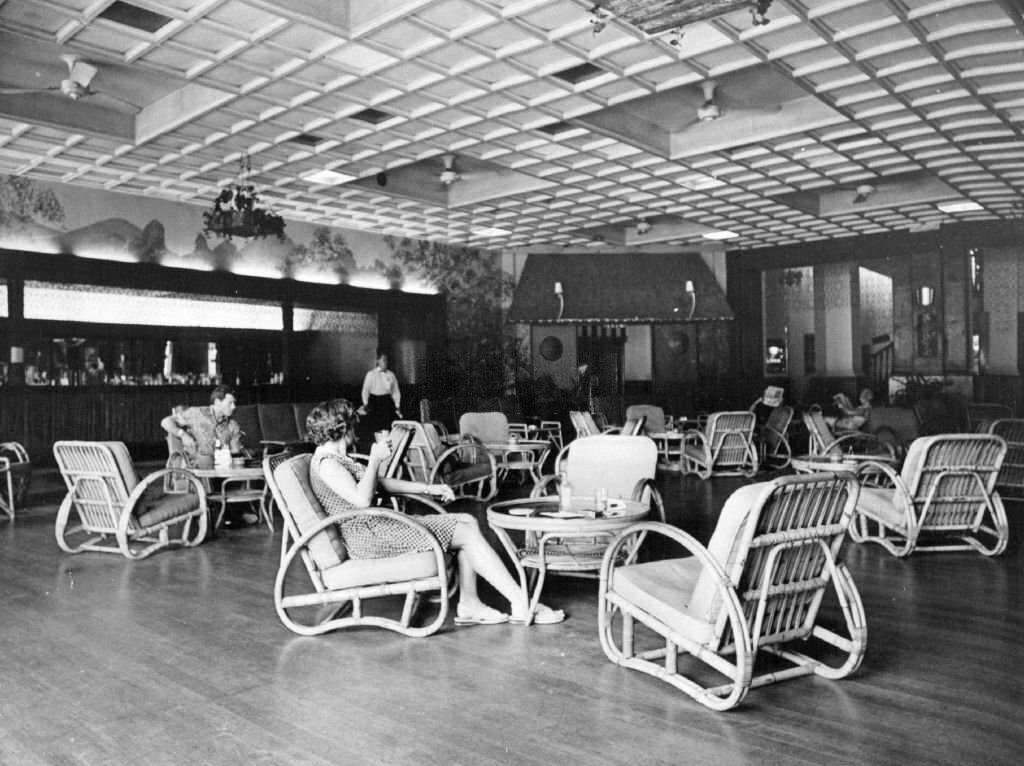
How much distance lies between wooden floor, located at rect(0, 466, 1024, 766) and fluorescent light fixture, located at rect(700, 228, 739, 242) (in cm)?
1041

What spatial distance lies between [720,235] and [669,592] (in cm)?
1245

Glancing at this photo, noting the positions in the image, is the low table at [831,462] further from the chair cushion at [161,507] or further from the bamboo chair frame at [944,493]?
the chair cushion at [161,507]

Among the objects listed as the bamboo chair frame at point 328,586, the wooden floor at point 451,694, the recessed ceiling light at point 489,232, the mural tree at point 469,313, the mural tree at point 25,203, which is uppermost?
the recessed ceiling light at point 489,232

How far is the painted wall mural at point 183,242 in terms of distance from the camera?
1063 cm

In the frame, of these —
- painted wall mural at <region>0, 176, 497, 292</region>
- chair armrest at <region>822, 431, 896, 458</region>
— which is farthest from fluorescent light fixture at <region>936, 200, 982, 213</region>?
painted wall mural at <region>0, 176, 497, 292</region>

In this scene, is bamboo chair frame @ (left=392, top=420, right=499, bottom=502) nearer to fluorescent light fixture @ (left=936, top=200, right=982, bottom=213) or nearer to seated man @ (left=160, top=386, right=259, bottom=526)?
seated man @ (left=160, top=386, right=259, bottom=526)

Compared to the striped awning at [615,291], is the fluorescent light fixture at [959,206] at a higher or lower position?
higher

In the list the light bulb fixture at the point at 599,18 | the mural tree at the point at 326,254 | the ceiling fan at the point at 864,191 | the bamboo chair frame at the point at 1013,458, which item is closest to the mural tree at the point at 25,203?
the mural tree at the point at 326,254

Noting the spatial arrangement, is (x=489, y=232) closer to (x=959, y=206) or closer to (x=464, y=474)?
(x=464, y=474)

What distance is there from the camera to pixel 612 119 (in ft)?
29.7

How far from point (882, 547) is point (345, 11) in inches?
220

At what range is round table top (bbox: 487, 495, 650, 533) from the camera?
4.15 meters

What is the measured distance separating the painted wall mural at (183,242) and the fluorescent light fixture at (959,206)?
8.02m

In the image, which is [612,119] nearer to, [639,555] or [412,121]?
[412,121]
